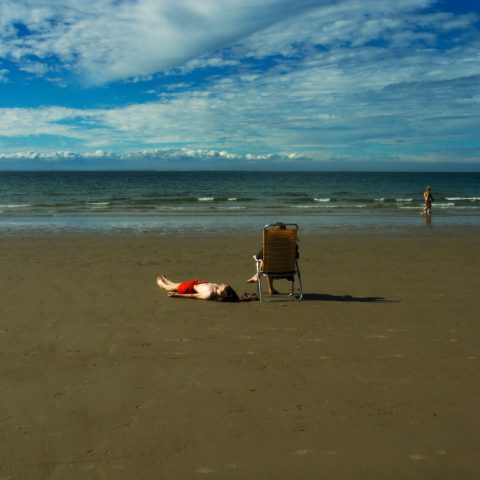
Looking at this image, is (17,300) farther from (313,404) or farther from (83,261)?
(313,404)

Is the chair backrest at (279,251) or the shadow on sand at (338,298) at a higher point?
the chair backrest at (279,251)

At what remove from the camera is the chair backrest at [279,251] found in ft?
24.1

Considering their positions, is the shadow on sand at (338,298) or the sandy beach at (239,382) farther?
the shadow on sand at (338,298)

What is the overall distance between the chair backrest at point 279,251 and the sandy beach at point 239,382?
0.54 meters

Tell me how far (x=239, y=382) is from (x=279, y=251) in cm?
332

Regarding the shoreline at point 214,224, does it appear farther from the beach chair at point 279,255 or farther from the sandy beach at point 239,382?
the beach chair at point 279,255

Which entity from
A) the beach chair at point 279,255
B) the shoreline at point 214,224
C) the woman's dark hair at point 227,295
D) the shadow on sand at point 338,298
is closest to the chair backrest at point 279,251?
the beach chair at point 279,255

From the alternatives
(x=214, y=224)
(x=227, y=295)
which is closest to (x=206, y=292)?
(x=227, y=295)

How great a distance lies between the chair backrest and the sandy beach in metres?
0.54

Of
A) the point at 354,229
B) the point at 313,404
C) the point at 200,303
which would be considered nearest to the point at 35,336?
the point at 200,303

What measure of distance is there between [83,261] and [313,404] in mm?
7492

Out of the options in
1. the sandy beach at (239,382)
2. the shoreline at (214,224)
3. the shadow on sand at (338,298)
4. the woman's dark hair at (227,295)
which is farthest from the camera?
the shoreline at (214,224)

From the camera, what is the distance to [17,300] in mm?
7051

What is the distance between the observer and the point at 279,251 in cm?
741
